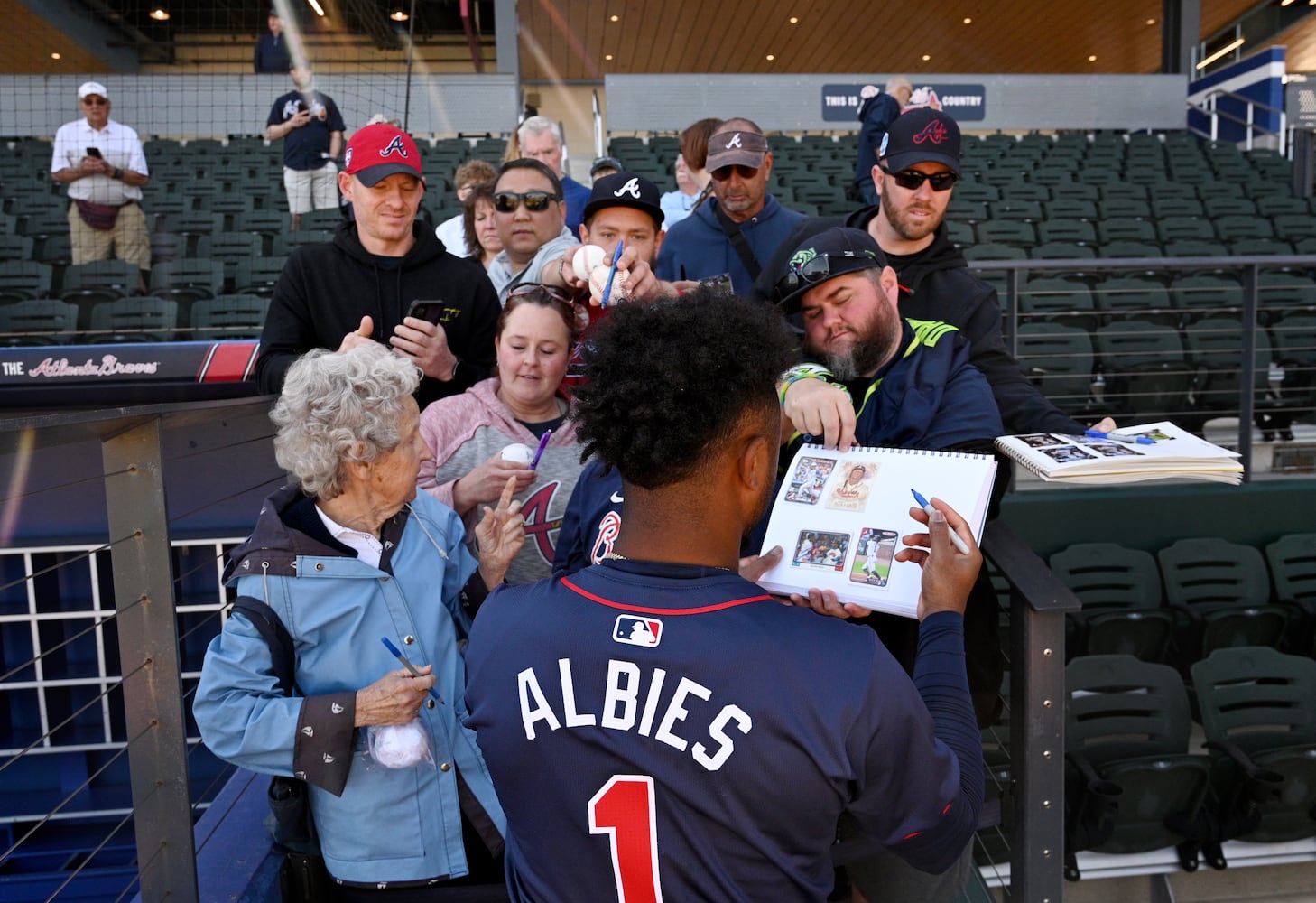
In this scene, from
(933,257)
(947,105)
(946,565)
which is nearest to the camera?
(946,565)

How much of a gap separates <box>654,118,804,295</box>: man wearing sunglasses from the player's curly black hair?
1980 mm

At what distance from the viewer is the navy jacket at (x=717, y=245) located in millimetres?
3389

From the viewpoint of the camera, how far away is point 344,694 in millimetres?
1961

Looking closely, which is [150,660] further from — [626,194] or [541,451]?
[626,194]

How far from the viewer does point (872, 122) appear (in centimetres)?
768

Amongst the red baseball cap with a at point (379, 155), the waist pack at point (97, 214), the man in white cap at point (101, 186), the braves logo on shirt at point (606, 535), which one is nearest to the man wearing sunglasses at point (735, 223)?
the red baseball cap with a at point (379, 155)

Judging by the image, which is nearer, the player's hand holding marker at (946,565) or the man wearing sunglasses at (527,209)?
the player's hand holding marker at (946,565)

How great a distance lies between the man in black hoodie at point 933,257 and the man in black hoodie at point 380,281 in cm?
95

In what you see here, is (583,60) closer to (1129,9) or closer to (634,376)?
(1129,9)

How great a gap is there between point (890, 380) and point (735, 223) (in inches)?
59.9

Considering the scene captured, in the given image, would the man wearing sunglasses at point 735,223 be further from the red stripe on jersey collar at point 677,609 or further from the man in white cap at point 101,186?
the man in white cap at point 101,186

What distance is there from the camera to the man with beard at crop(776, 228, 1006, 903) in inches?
78.1

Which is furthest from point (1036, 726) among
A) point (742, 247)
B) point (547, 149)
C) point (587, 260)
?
point (547, 149)

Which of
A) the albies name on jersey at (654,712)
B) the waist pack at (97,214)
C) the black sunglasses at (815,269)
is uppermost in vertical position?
the waist pack at (97,214)
